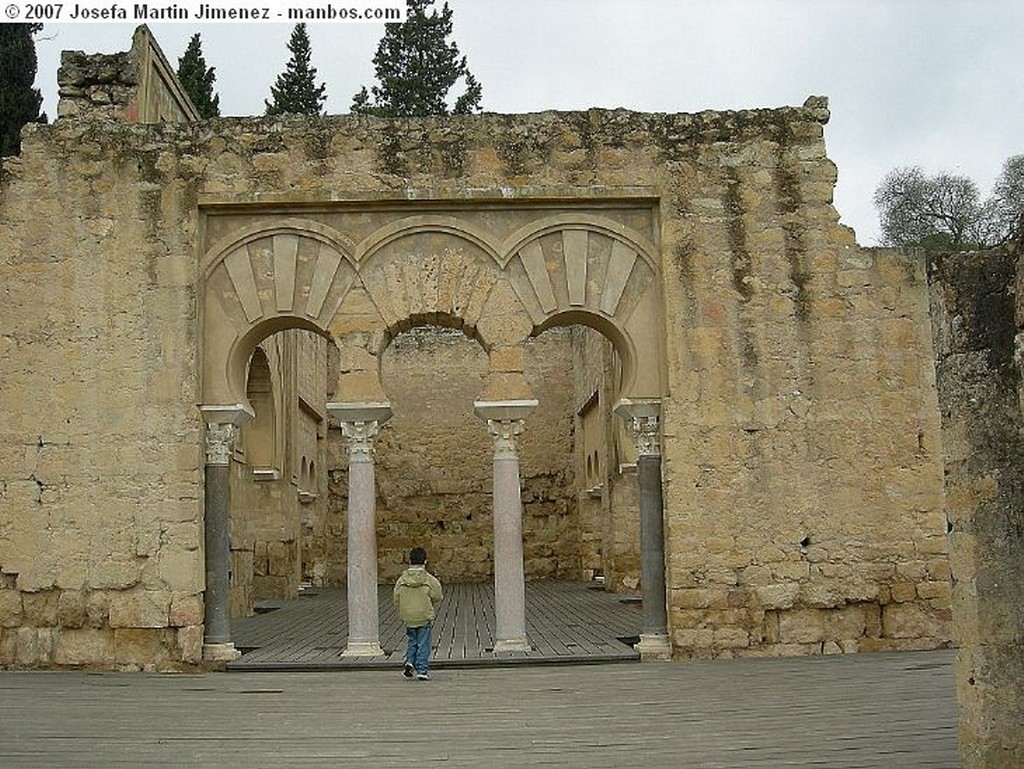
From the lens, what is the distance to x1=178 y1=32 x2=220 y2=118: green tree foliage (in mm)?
26516

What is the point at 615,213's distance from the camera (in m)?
10.8

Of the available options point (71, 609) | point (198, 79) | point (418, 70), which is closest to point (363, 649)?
point (71, 609)

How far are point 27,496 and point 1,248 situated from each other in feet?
7.10

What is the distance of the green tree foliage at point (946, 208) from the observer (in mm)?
36031

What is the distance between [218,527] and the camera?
34.3 ft

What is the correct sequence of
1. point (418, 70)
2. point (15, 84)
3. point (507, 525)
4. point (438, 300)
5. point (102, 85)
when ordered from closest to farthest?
point (507, 525), point (438, 300), point (102, 85), point (15, 84), point (418, 70)

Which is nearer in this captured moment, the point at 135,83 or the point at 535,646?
the point at 535,646

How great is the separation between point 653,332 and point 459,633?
3972 mm

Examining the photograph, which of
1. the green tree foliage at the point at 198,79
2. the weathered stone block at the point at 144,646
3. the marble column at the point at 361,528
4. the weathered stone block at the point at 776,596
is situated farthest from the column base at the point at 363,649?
the green tree foliage at the point at 198,79

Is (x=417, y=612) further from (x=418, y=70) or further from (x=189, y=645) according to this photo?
(x=418, y=70)

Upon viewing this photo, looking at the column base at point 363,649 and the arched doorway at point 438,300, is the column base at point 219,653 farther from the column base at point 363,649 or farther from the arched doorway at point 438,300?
the arched doorway at point 438,300

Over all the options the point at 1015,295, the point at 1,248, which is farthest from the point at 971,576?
the point at 1,248

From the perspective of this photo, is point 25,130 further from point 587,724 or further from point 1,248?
point 587,724

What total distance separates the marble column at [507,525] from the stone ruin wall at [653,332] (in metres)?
1.32
